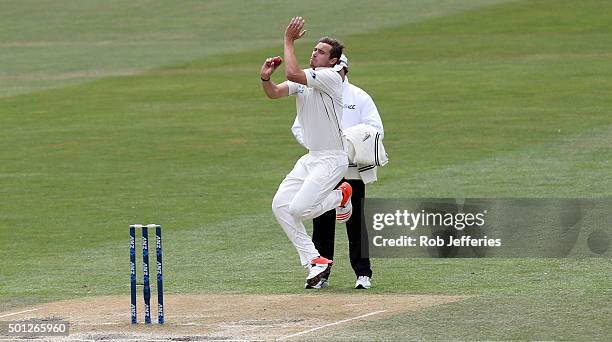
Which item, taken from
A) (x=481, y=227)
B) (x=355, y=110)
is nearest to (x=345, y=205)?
(x=355, y=110)

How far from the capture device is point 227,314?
33.8 feet

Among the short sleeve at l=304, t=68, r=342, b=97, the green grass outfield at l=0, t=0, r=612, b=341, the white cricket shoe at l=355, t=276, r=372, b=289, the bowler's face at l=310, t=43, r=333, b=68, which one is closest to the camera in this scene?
Answer: the short sleeve at l=304, t=68, r=342, b=97

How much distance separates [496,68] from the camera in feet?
111

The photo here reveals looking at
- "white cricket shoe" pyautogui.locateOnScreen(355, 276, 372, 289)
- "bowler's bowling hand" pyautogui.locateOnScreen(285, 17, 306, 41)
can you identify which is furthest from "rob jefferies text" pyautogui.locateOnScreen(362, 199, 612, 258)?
"bowler's bowling hand" pyautogui.locateOnScreen(285, 17, 306, 41)

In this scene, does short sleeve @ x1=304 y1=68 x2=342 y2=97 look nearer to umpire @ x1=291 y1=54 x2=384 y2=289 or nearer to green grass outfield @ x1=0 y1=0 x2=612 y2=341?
umpire @ x1=291 y1=54 x2=384 y2=289

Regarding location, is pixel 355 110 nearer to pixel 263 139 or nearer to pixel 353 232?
pixel 353 232

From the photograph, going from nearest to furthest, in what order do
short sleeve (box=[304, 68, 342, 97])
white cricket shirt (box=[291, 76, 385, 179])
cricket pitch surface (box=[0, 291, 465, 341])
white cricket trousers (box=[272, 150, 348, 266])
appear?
1. cricket pitch surface (box=[0, 291, 465, 341])
2. short sleeve (box=[304, 68, 342, 97])
3. white cricket trousers (box=[272, 150, 348, 266])
4. white cricket shirt (box=[291, 76, 385, 179])

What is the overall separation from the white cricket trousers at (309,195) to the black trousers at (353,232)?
0.50 m

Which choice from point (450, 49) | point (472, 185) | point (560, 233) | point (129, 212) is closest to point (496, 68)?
point (450, 49)

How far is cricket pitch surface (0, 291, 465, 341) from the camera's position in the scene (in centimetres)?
944

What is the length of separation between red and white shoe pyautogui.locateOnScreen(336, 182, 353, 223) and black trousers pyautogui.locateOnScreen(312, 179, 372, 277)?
24 cm

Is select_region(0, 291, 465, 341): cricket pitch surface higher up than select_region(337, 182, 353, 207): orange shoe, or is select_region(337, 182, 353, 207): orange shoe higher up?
select_region(337, 182, 353, 207): orange shoe

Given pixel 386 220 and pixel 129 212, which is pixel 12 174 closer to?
pixel 129 212

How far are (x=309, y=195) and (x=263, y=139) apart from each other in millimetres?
13792
